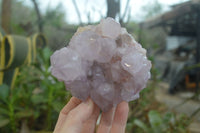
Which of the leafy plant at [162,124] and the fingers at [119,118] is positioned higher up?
the fingers at [119,118]

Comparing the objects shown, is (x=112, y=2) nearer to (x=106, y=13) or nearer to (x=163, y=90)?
(x=106, y=13)

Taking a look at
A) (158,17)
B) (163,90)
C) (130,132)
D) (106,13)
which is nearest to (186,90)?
(163,90)

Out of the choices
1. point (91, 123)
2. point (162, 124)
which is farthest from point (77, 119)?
point (162, 124)

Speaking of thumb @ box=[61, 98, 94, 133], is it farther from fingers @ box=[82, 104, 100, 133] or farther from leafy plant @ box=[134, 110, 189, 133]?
leafy plant @ box=[134, 110, 189, 133]

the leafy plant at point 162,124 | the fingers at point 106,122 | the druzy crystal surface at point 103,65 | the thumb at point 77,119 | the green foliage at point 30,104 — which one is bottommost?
the leafy plant at point 162,124

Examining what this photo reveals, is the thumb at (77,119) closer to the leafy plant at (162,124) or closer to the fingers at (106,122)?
the fingers at (106,122)

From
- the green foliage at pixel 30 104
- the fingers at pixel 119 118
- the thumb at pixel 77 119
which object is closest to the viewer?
the thumb at pixel 77 119

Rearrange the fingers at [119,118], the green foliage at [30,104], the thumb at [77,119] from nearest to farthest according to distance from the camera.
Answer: the thumb at [77,119], the fingers at [119,118], the green foliage at [30,104]

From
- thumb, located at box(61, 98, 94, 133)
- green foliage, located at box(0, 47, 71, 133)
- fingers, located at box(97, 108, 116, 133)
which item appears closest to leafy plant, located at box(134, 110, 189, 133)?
green foliage, located at box(0, 47, 71, 133)

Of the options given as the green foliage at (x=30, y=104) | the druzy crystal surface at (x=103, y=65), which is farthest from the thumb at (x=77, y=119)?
the green foliage at (x=30, y=104)
